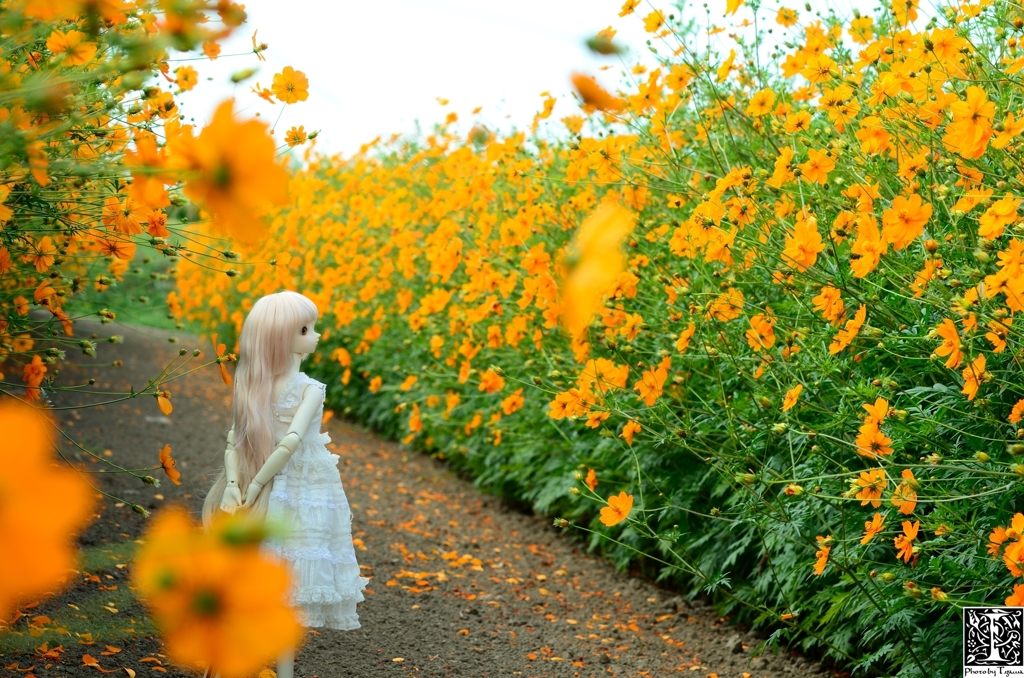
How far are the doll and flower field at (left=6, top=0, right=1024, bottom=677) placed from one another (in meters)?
0.25

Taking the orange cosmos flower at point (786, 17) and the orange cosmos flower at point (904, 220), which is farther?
the orange cosmos flower at point (786, 17)

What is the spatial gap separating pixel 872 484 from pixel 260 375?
1.74 meters

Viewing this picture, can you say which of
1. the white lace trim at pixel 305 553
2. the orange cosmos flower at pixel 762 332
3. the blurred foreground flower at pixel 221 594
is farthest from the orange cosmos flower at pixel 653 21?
the blurred foreground flower at pixel 221 594

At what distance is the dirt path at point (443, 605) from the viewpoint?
9.78 feet

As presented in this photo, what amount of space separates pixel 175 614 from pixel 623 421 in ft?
10.1

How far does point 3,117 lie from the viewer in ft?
4.91

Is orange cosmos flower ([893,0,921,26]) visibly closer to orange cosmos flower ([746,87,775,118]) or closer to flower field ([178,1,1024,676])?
flower field ([178,1,1024,676])

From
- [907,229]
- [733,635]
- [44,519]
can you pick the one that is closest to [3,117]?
[44,519]

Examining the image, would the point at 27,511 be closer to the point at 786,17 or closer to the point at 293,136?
the point at 293,136

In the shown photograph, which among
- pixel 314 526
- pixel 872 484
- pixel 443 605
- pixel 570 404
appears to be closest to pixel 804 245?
pixel 872 484

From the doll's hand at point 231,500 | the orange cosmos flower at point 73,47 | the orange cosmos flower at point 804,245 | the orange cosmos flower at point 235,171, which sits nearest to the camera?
the orange cosmos flower at point 235,171

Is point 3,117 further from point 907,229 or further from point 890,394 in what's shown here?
point 890,394

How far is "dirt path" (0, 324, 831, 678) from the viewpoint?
2.98 metres

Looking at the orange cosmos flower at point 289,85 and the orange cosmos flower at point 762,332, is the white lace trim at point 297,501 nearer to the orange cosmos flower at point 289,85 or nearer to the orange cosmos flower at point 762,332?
the orange cosmos flower at point 289,85
